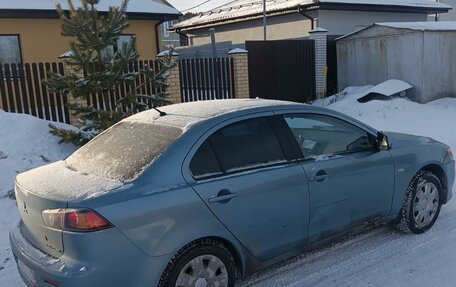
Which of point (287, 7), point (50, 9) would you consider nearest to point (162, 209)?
point (50, 9)

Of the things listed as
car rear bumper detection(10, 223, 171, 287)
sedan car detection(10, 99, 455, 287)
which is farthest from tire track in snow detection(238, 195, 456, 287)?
car rear bumper detection(10, 223, 171, 287)

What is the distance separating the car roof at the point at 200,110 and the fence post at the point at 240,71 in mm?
7462

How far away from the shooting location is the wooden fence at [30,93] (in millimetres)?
8148

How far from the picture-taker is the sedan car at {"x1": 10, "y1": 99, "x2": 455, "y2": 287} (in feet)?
8.86

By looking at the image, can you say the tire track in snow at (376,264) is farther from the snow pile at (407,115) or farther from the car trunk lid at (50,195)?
the snow pile at (407,115)

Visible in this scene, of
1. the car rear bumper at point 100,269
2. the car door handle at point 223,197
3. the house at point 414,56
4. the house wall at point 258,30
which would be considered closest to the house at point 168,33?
the house wall at point 258,30

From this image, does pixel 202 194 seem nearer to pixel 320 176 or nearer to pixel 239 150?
pixel 239 150

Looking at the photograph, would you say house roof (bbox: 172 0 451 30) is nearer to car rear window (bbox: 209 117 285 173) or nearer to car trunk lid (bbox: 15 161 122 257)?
car rear window (bbox: 209 117 285 173)

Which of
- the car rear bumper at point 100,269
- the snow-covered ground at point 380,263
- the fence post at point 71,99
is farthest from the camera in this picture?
the fence post at point 71,99

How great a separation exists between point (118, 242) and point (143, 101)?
511 centimetres

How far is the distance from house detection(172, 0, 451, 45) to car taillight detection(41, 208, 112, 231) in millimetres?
14572

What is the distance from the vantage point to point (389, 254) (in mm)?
3951

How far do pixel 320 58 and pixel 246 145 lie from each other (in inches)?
431

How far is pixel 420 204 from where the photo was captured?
437cm
